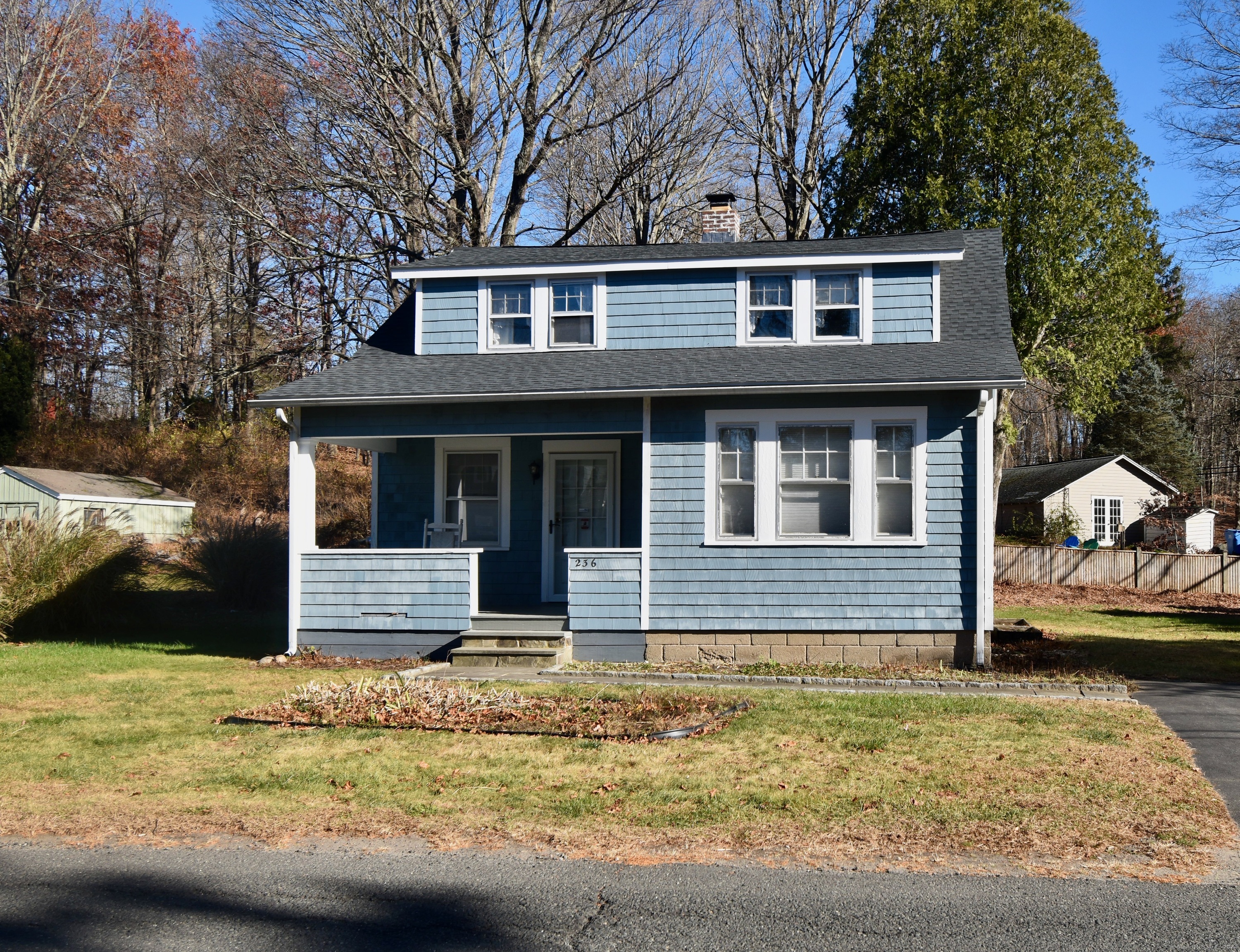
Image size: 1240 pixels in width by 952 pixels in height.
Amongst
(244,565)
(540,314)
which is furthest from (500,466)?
(244,565)

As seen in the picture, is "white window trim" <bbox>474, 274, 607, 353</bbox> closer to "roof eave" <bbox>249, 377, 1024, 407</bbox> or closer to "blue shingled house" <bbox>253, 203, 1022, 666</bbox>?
"blue shingled house" <bbox>253, 203, 1022, 666</bbox>

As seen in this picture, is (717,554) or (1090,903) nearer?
(1090,903)

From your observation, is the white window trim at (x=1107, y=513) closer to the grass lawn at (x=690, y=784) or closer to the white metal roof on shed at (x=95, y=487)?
the grass lawn at (x=690, y=784)

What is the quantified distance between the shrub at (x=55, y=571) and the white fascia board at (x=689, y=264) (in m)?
6.11

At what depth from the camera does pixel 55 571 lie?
1532cm

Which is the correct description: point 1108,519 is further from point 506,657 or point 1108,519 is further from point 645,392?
point 506,657

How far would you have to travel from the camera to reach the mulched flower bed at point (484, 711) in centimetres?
851

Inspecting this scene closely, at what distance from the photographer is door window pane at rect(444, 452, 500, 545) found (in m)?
15.2

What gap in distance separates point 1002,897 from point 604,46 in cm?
2237

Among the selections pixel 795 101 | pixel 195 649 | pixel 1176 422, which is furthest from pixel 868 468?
pixel 1176 422

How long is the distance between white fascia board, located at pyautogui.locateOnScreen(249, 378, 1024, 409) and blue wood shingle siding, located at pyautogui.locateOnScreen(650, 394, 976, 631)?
0.39 metres

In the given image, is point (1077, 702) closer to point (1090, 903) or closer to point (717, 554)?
point (717, 554)

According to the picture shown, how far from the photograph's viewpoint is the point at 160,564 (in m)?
19.3

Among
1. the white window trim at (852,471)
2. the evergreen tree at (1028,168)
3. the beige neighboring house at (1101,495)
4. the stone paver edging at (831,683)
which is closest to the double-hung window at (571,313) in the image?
the white window trim at (852,471)
